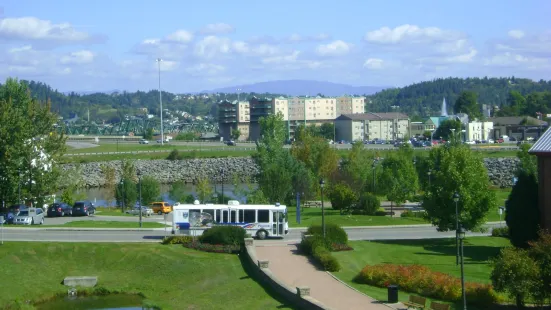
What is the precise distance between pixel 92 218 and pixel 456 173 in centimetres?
2651

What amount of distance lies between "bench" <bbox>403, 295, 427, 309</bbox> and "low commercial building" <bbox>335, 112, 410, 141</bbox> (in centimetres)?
15030

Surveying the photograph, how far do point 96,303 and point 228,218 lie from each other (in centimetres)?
1106

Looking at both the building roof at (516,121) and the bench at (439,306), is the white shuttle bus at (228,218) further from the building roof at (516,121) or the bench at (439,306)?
the building roof at (516,121)

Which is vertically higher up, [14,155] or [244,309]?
[14,155]

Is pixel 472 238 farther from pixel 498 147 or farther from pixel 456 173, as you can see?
Answer: pixel 498 147

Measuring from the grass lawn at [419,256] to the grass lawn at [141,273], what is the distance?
4.34 metres

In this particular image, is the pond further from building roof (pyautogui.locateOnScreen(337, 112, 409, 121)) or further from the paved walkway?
building roof (pyautogui.locateOnScreen(337, 112, 409, 121))

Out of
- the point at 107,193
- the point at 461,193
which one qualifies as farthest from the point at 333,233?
the point at 107,193

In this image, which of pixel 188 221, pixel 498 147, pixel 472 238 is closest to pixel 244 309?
pixel 188 221

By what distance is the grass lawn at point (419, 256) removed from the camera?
102 ft

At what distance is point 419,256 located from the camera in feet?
117

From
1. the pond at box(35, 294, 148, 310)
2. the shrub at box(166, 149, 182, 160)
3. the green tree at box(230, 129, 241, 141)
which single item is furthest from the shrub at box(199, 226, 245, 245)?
the green tree at box(230, 129, 241, 141)

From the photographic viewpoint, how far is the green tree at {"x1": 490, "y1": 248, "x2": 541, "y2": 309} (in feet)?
82.0

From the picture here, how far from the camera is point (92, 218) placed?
176 feet
